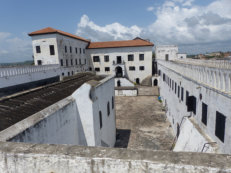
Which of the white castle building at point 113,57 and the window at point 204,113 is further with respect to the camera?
the white castle building at point 113,57

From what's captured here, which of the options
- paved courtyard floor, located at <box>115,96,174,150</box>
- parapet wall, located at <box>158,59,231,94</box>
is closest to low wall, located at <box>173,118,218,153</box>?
parapet wall, located at <box>158,59,231,94</box>

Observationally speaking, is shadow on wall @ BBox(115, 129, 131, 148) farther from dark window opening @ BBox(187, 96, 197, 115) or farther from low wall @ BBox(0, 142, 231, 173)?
low wall @ BBox(0, 142, 231, 173)

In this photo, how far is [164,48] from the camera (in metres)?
43.1

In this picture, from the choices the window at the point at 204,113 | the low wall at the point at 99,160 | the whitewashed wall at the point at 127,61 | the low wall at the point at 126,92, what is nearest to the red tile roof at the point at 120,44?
the whitewashed wall at the point at 127,61

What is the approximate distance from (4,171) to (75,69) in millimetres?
32680

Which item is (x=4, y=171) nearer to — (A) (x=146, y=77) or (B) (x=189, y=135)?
(B) (x=189, y=135)

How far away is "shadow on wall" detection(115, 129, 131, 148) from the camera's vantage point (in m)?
13.7

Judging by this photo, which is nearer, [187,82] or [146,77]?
[187,82]

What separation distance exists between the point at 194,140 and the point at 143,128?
8351mm

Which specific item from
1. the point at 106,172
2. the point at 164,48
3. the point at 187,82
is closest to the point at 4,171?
the point at 106,172

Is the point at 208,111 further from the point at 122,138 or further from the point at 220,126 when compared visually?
the point at 122,138

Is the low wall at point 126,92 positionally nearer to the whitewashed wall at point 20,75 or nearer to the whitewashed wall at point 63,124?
the whitewashed wall at point 20,75

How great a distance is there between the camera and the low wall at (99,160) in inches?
80.0

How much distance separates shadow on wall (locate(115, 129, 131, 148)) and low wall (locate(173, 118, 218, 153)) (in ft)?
17.1
